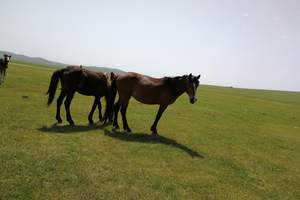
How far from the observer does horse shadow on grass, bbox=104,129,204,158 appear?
1132 centimetres

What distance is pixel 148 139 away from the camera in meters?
12.0

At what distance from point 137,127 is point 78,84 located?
12.9 feet

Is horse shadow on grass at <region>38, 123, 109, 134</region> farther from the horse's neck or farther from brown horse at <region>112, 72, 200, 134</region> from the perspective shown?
the horse's neck

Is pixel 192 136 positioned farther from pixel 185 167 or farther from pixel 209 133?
pixel 185 167

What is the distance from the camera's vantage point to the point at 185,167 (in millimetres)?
9273

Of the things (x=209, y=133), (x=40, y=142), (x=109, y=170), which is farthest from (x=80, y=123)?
(x=209, y=133)

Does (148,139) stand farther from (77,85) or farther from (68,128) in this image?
(77,85)

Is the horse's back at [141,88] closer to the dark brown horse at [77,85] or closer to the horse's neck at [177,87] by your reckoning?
the horse's neck at [177,87]

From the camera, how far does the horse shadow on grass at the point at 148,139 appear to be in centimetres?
1132

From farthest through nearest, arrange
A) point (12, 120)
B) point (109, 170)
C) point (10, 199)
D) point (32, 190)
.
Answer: point (12, 120), point (109, 170), point (32, 190), point (10, 199)

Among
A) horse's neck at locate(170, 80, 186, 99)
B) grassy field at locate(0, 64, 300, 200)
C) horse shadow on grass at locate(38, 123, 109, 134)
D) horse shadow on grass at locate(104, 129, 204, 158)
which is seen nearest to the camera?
grassy field at locate(0, 64, 300, 200)

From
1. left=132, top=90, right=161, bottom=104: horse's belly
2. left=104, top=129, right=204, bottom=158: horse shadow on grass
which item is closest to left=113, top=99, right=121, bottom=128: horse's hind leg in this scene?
left=104, top=129, right=204, bottom=158: horse shadow on grass

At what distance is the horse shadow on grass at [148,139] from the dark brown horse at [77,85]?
1644 mm

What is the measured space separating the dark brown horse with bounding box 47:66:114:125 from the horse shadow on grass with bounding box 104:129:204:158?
1644 millimetres
